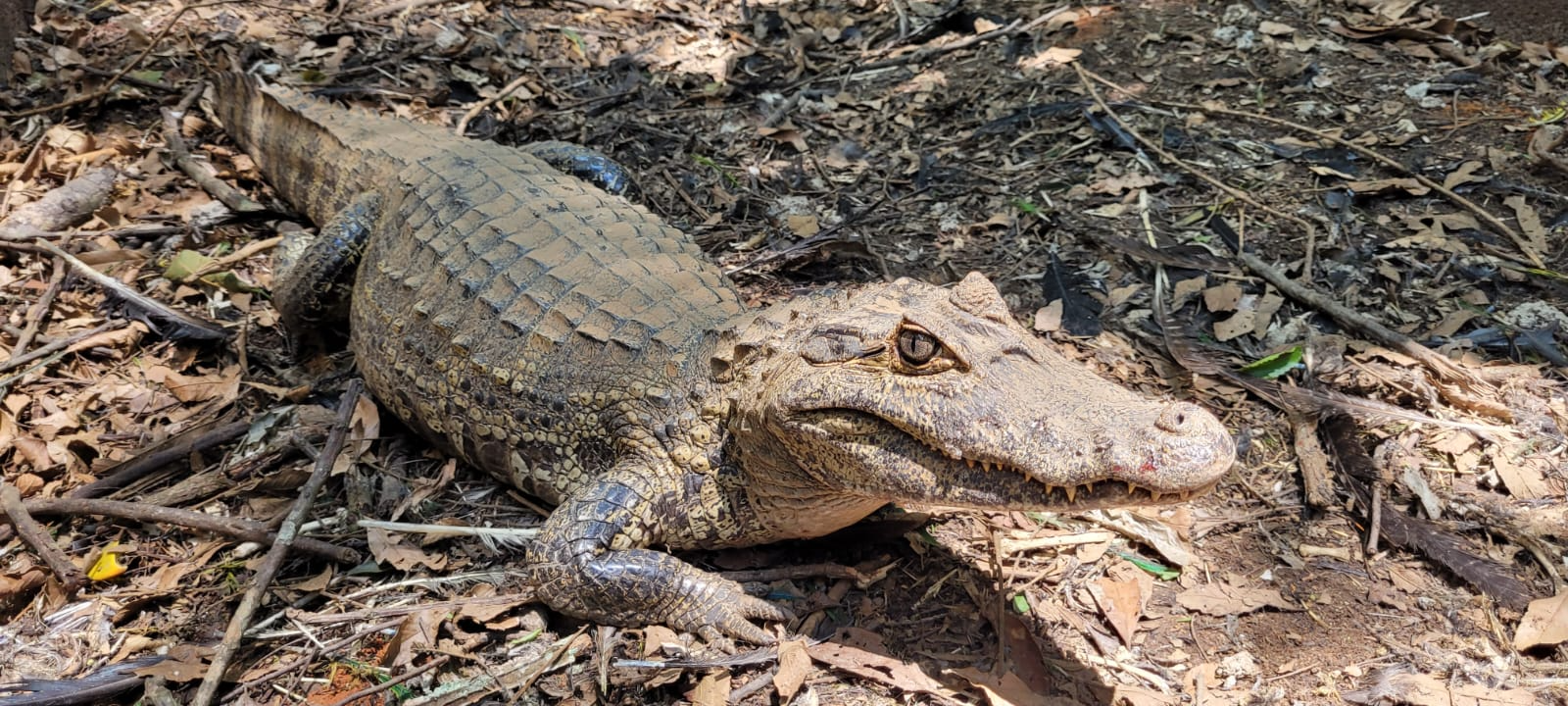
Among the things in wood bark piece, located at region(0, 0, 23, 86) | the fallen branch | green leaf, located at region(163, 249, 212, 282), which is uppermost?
wood bark piece, located at region(0, 0, 23, 86)

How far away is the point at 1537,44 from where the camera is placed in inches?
203

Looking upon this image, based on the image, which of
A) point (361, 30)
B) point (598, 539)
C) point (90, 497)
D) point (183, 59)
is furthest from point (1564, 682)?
point (183, 59)

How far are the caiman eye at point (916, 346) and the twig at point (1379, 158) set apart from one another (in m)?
2.97

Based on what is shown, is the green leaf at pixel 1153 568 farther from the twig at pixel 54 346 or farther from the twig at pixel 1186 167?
the twig at pixel 54 346

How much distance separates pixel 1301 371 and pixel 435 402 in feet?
10.6

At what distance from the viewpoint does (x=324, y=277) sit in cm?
421

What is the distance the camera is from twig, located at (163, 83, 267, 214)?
5.14 m

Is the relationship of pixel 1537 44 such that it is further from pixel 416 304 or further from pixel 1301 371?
pixel 416 304

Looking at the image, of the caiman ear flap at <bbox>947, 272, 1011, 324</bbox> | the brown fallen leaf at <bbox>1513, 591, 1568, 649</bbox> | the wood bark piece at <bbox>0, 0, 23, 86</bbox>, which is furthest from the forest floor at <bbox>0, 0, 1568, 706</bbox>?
the caiman ear flap at <bbox>947, 272, 1011, 324</bbox>

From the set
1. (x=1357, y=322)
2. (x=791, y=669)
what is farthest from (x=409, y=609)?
(x=1357, y=322)

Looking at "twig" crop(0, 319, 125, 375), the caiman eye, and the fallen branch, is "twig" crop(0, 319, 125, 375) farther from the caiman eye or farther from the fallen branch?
the caiman eye

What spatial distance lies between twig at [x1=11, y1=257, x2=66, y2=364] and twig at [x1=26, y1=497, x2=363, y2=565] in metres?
1.05

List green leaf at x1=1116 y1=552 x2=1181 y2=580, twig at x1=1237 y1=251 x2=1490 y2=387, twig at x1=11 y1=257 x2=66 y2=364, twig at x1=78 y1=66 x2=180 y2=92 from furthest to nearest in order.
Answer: twig at x1=78 y1=66 x2=180 y2=92
twig at x1=11 y1=257 x2=66 y2=364
twig at x1=1237 y1=251 x2=1490 y2=387
green leaf at x1=1116 y1=552 x2=1181 y2=580

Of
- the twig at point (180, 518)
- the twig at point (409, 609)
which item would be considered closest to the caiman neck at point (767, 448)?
the twig at point (409, 609)
